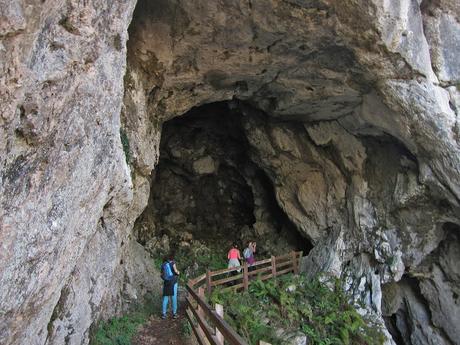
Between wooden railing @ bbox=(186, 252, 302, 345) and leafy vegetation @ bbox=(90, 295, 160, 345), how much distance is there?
1357mm

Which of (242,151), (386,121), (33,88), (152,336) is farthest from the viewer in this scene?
(242,151)

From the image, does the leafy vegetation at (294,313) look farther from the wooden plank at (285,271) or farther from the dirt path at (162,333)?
the dirt path at (162,333)

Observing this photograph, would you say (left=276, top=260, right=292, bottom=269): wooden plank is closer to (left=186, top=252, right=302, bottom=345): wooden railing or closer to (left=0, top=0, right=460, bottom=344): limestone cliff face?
(left=186, top=252, right=302, bottom=345): wooden railing

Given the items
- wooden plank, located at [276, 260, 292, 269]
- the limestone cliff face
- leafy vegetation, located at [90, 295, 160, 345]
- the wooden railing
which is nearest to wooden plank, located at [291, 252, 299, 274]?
the wooden railing

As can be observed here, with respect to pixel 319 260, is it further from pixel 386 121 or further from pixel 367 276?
pixel 386 121

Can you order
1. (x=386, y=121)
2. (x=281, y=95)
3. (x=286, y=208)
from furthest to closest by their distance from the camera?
(x=286, y=208)
(x=281, y=95)
(x=386, y=121)

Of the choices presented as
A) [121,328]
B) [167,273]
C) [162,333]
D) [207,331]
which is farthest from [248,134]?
[207,331]

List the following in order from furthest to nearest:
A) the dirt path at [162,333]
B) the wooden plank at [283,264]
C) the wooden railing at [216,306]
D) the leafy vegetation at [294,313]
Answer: the wooden plank at [283,264] < the leafy vegetation at [294,313] < the dirt path at [162,333] < the wooden railing at [216,306]

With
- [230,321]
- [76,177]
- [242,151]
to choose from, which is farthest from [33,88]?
[242,151]

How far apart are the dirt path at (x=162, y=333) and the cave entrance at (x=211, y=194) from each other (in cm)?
761

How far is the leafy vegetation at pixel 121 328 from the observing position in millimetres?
7688

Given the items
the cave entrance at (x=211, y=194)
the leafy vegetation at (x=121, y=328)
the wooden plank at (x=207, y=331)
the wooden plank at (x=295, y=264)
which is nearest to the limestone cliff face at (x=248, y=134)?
the leafy vegetation at (x=121, y=328)

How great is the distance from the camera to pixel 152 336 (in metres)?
8.20

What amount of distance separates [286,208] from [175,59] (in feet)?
27.4
